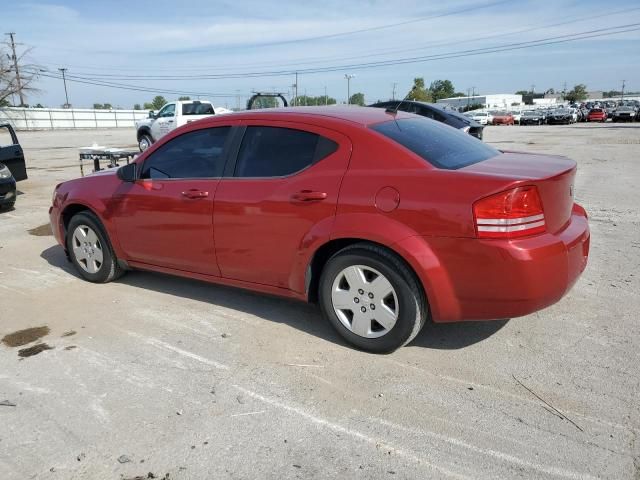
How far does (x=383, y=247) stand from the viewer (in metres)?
3.43

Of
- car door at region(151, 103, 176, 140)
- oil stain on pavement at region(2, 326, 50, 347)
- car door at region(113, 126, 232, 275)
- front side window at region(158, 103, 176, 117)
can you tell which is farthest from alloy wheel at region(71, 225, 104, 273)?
front side window at region(158, 103, 176, 117)

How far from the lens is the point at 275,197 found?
150 inches

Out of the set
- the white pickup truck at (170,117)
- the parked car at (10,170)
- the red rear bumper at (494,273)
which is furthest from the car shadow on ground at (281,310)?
the white pickup truck at (170,117)

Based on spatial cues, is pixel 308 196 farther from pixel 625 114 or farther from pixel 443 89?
pixel 443 89

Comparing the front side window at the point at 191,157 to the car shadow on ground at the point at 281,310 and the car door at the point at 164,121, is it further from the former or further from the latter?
the car door at the point at 164,121

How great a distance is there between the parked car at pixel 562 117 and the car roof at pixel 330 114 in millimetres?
46057

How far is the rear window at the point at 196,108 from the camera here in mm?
20141

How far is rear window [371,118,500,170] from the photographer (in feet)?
11.5

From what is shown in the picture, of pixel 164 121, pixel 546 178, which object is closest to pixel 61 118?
pixel 164 121

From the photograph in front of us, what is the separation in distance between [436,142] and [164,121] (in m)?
18.1

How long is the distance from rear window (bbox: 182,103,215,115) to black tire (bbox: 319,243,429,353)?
18.0 metres

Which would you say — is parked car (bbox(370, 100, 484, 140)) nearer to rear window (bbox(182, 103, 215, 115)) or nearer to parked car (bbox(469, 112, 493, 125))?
rear window (bbox(182, 103, 215, 115))

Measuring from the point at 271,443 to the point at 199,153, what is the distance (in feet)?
8.29

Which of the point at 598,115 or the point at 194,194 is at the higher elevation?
the point at 194,194
